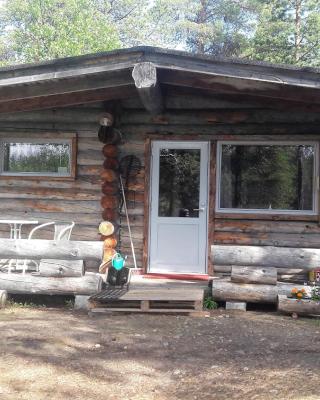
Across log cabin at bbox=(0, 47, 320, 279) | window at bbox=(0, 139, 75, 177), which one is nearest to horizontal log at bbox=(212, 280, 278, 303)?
log cabin at bbox=(0, 47, 320, 279)

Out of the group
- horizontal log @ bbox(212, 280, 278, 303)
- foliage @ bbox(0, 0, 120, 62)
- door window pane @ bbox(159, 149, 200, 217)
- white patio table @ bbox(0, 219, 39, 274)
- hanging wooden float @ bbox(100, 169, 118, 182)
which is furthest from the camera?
foliage @ bbox(0, 0, 120, 62)

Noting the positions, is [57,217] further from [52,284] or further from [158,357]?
[158,357]

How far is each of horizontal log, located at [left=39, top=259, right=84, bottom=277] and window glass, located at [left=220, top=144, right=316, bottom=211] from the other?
8.82 ft

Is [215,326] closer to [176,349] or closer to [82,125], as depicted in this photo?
[176,349]

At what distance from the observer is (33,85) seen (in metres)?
7.03

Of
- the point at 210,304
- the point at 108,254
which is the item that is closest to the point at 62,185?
the point at 108,254

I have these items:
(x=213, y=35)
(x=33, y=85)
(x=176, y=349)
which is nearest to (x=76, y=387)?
(x=176, y=349)

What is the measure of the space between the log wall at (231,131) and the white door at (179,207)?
20 cm

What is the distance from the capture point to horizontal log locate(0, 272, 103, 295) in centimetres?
657

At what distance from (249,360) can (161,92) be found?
441cm

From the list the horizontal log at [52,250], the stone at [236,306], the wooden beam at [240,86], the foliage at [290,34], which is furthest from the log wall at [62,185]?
the foliage at [290,34]

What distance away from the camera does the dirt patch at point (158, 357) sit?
12.2 ft

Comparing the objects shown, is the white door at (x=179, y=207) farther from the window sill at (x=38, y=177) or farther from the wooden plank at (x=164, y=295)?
the window sill at (x=38, y=177)

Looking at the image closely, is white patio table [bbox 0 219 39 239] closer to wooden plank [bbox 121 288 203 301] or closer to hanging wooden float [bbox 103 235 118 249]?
hanging wooden float [bbox 103 235 118 249]
